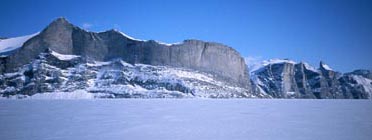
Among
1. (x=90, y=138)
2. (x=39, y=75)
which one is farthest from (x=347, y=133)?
(x=39, y=75)

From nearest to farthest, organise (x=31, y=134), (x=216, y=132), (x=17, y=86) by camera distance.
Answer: (x=31, y=134), (x=216, y=132), (x=17, y=86)

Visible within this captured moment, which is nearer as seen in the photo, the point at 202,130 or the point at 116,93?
the point at 202,130

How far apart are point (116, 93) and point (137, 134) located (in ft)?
561

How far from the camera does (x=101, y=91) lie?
630 ft

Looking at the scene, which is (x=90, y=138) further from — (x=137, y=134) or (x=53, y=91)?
(x=53, y=91)

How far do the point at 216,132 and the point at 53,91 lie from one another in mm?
181250

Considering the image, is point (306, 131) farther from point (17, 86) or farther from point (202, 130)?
point (17, 86)

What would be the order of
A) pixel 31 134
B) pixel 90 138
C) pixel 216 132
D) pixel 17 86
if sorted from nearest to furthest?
pixel 90 138 → pixel 31 134 → pixel 216 132 → pixel 17 86

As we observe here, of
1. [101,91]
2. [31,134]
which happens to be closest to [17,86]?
[101,91]

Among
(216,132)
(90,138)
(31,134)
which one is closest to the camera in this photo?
(90,138)

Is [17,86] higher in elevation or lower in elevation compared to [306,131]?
higher

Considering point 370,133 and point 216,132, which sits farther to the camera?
point 216,132

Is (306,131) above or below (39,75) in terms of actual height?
below

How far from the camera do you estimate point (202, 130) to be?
2506 cm
